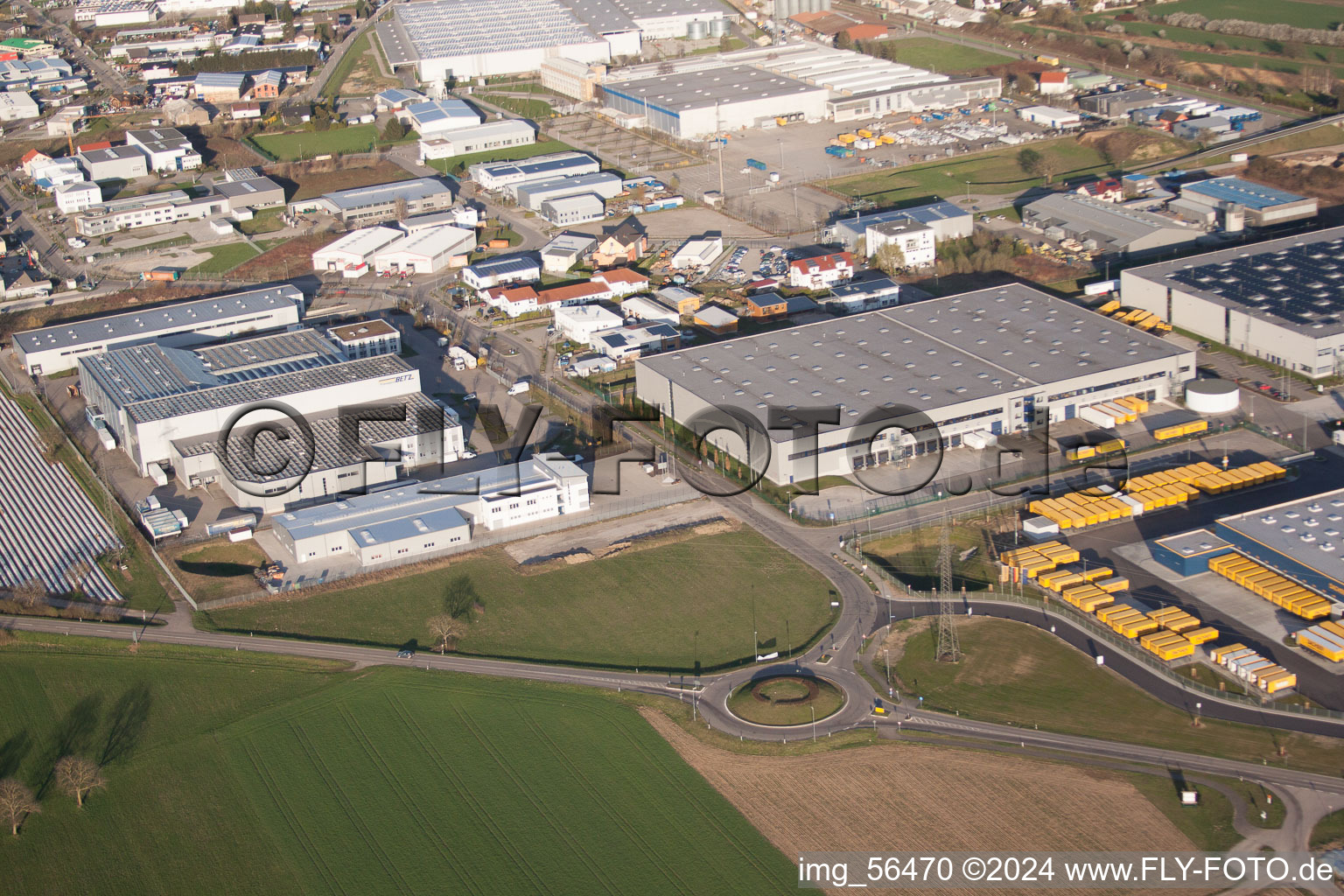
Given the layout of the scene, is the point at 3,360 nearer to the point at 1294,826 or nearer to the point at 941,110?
the point at 1294,826

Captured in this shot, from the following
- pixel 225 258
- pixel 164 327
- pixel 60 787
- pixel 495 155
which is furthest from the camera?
pixel 495 155

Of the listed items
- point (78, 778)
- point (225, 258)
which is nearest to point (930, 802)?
point (78, 778)

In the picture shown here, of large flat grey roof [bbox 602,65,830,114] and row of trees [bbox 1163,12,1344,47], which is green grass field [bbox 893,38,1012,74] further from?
row of trees [bbox 1163,12,1344,47]

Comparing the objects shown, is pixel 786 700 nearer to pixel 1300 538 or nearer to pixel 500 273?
pixel 1300 538

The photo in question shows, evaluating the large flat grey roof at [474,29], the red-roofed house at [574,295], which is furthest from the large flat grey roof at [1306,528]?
the large flat grey roof at [474,29]

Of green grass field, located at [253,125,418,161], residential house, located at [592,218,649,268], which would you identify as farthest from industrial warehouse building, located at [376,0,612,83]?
residential house, located at [592,218,649,268]

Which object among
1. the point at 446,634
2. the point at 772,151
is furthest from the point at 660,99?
the point at 446,634

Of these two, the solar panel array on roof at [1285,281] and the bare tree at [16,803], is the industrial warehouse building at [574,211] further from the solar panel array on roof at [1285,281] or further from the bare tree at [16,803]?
the bare tree at [16,803]
